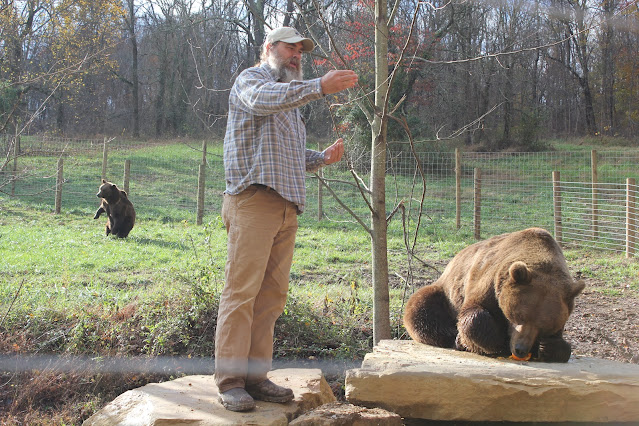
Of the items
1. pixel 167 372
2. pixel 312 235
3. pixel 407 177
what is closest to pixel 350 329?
pixel 167 372

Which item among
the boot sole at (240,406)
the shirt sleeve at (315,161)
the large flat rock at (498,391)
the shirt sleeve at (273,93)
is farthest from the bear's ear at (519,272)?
the boot sole at (240,406)

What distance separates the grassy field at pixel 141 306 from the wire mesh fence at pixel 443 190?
213 centimetres

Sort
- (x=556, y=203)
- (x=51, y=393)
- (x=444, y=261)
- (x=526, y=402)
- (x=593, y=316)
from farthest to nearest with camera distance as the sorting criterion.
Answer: (x=556, y=203)
(x=444, y=261)
(x=593, y=316)
(x=51, y=393)
(x=526, y=402)

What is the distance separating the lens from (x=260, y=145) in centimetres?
338

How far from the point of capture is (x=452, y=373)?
354 centimetres

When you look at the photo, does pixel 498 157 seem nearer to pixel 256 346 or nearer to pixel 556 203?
pixel 556 203

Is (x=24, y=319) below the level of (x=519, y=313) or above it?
below

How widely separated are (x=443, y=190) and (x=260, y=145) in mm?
13760

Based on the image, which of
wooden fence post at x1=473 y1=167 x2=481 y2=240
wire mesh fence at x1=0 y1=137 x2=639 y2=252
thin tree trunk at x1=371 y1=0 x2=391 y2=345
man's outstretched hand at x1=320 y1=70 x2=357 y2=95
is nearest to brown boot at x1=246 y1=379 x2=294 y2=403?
thin tree trunk at x1=371 y1=0 x2=391 y2=345

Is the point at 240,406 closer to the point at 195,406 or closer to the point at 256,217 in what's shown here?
the point at 195,406

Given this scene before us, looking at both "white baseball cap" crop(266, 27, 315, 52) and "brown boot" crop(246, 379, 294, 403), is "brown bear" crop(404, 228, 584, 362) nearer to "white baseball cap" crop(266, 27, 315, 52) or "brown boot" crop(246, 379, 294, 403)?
"brown boot" crop(246, 379, 294, 403)

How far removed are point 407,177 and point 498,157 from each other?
2.83m

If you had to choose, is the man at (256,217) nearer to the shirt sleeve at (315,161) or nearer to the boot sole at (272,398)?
the boot sole at (272,398)

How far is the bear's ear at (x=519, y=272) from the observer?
3.77 metres
